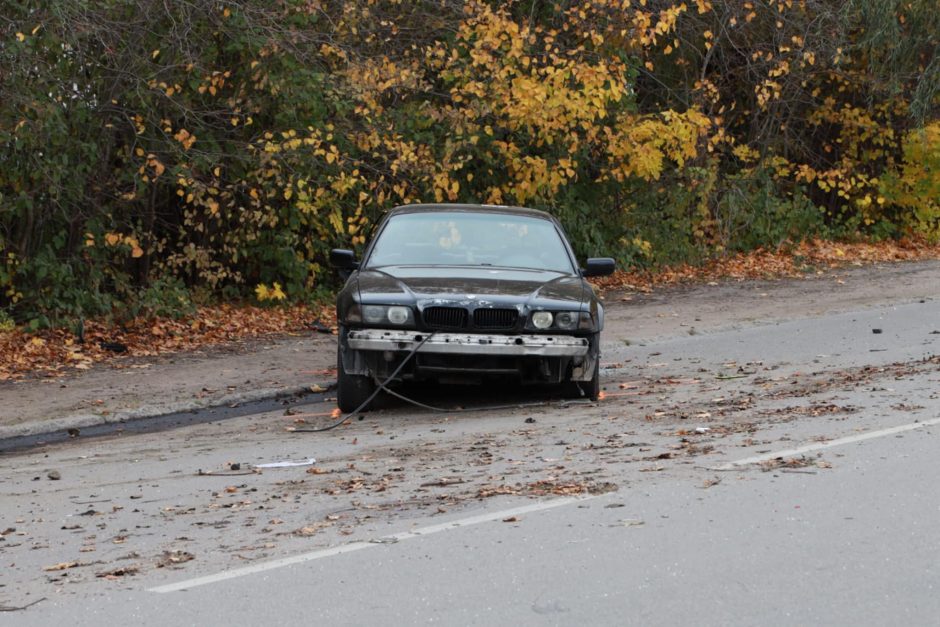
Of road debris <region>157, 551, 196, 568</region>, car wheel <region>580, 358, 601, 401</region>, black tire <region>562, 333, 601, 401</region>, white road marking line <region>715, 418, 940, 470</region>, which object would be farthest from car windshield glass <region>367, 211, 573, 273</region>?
road debris <region>157, 551, 196, 568</region>

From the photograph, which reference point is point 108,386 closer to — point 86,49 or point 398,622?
point 86,49

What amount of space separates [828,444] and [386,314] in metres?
3.57

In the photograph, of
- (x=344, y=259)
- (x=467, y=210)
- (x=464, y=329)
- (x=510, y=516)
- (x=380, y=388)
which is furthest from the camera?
(x=467, y=210)

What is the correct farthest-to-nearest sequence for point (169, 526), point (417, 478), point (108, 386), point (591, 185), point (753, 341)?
point (591, 185), point (753, 341), point (108, 386), point (417, 478), point (169, 526)

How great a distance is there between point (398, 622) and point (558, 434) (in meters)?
4.41

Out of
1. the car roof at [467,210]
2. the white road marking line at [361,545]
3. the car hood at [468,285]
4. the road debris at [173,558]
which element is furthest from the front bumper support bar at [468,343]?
the road debris at [173,558]

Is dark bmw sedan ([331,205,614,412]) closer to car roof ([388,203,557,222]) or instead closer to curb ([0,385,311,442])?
car roof ([388,203,557,222])

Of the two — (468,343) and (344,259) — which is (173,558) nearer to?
(468,343)

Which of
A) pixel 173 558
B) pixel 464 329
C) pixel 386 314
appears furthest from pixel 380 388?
pixel 173 558

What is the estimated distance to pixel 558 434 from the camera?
9969 mm

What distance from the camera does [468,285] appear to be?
1133cm

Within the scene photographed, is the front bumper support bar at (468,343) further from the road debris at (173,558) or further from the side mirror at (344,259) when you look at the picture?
the road debris at (173,558)

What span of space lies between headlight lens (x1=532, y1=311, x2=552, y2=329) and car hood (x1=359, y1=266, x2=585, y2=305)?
9 centimetres

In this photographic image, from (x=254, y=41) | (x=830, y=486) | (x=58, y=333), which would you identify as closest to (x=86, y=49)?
(x=254, y=41)
